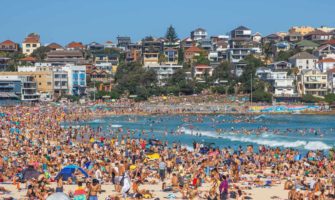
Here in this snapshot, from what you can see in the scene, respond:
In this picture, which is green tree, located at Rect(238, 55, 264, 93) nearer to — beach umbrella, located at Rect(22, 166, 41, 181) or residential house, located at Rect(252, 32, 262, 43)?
residential house, located at Rect(252, 32, 262, 43)

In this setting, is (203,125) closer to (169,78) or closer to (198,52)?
(169,78)

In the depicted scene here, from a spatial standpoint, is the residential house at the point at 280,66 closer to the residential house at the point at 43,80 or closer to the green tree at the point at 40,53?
the residential house at the point at 43,80

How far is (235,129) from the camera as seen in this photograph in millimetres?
47656

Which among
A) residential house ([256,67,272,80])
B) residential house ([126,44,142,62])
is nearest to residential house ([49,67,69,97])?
residential house ([126,44,142,62])

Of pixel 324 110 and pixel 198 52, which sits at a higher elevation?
pixel 198 52

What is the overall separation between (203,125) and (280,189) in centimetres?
3293

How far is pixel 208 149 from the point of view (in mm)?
29312

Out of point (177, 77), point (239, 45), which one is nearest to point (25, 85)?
point (177, 77)

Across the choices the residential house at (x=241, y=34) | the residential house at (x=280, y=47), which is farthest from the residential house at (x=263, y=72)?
the residential house at (x=241, y=34)

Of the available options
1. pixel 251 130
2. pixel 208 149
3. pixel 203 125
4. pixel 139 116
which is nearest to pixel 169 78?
pixel 139 116

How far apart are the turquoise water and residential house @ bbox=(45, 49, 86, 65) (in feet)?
92.0

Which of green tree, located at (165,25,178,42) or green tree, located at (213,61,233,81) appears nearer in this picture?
green tree, located at (213,61,233,81)

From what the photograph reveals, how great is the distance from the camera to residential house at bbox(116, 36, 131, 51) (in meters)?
105

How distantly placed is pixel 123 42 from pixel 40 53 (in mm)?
17141
